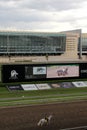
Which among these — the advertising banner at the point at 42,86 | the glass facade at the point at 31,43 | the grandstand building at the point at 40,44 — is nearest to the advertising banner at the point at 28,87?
the advertising banner at the point at 42,86

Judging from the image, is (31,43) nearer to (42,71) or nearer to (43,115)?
(42,71)

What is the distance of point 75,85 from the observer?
44.9 meters

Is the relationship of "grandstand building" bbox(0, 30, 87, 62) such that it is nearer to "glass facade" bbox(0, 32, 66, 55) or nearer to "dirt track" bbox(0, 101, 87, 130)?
"glass facade" bbox(0, 32, 66, 55)

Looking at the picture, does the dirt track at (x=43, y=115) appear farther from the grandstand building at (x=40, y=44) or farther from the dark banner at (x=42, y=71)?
the grandstand building at (x=40, y=44)

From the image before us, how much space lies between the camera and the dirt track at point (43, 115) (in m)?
23.1

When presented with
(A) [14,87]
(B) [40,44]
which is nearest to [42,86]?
(A) [14,87]

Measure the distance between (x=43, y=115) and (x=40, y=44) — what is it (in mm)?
128408

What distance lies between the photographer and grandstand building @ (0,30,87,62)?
14450 centimetres

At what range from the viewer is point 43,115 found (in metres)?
26.8

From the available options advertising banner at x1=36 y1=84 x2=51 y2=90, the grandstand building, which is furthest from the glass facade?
advertising banner at x1=36 y1=84 x2=51 y2=90

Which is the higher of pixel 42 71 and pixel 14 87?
pixel 42 71

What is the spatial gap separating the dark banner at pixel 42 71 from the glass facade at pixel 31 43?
9305 centimetres

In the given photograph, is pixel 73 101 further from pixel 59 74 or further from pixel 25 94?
pixel 59 74

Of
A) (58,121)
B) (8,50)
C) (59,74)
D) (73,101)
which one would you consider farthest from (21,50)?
(58,121)
